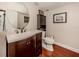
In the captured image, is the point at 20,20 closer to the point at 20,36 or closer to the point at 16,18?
the point at 16,18

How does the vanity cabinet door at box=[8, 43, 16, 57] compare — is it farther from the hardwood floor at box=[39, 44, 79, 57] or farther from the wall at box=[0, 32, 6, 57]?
the hardwood floor at box=[39, 44, 79, 57]

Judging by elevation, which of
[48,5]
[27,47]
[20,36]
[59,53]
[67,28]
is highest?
[48,5]

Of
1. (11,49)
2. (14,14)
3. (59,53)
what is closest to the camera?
(11,49)

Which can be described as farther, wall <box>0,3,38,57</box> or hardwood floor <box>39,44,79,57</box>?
hardwood floor <box>39,44,79,57</box>

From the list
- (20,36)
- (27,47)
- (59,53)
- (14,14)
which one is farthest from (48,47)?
(14,14)

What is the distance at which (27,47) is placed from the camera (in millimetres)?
1294

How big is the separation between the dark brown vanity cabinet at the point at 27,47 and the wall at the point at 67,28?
0.24m

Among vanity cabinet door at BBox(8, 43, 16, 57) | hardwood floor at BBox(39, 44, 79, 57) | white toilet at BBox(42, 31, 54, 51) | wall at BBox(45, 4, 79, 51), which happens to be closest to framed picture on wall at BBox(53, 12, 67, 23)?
wall at BBox(45, 4, 79, 51)

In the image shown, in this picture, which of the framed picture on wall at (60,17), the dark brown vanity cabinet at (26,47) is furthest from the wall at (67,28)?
the dark brown vanity cabinet at (26,47)

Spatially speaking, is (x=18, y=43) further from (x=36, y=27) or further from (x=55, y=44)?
(x=55, y=44)

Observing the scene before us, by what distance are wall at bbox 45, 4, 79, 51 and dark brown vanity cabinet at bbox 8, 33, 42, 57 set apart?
0.80 ft

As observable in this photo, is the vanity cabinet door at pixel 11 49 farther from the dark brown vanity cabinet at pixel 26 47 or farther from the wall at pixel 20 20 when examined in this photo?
the wall at pixel 20 20

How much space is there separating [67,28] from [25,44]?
683 millimetres

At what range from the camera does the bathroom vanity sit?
1106mm
